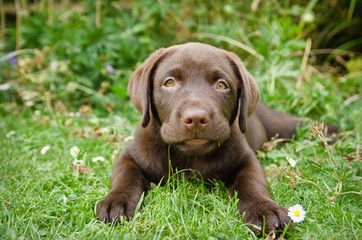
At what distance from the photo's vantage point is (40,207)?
2.78 m

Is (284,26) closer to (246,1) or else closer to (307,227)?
(246,1)

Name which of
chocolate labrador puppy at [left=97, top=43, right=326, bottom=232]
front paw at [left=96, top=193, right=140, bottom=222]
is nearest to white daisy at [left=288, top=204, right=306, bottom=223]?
chocolate labrador puppy at [left=97, top=43, right=326, bottom=232]

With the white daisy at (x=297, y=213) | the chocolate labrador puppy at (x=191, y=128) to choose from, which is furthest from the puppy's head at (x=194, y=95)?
the white daisy at (x=297, y=213)

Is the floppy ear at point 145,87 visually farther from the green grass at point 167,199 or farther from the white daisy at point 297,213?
the white daisy at point 297,213

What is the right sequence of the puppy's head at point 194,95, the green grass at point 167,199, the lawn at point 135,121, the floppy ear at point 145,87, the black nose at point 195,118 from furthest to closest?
the floppy ear at point 145,87, the puppy's head at point 194,95, the black nose at point 195,118, the lawn at point 135,121, the green grass at point 167,199

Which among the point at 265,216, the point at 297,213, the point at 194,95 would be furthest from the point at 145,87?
the point at 297,213

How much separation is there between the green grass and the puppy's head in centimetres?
37

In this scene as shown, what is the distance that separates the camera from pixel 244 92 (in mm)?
3215

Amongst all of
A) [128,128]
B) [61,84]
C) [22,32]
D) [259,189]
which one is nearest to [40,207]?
[259,189]

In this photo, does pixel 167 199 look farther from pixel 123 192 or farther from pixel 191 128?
pixel 191 128

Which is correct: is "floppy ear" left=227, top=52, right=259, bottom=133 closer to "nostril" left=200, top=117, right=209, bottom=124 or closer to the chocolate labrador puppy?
the chocolate labrador puppy

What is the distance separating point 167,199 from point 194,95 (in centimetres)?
68

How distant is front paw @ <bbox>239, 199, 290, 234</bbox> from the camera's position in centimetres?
254

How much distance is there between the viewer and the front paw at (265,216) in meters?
2.54
